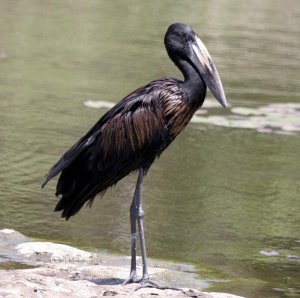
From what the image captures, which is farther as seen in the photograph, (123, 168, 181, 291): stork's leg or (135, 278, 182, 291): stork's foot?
(123, 168, 181, 291): stork's leg

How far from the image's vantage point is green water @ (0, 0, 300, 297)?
8.57 m

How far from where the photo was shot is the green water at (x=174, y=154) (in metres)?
8.57

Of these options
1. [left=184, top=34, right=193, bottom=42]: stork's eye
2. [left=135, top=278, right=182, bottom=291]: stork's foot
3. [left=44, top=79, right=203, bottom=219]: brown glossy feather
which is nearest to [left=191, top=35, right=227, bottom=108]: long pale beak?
[left=184, top=34, right=193, bottom=42]: stork's eye

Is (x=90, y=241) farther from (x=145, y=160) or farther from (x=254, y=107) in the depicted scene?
(x=254, y=107)

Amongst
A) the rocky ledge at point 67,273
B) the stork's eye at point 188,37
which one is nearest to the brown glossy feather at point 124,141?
the stork's eye at point 188,37

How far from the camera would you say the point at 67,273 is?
6.86 meters

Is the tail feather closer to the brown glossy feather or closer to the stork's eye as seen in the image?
the brown glossy feather

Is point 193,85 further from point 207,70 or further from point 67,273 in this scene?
point 67,273

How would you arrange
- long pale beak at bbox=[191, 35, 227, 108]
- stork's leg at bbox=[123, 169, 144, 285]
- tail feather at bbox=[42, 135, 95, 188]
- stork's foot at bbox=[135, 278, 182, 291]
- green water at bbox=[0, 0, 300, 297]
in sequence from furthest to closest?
green water at bbox=[0, 0, 300, 297] → long pale beak at bbox=[191, 35, 227, 108] → stork's leg at bbox=[123, 169, 144, 285] → tail feather at bbox=[42, 135, 95, 188] → stork's foot at bbox=[135, 278, 182, 291]

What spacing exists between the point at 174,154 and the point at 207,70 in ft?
17.5

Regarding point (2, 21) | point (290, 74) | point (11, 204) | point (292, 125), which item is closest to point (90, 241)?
point (11, 204)

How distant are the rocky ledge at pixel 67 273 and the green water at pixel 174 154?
502 mm

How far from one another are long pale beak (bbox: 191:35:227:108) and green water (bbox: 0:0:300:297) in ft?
4.86

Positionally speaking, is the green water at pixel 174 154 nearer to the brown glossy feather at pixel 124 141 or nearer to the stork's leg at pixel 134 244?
the stork's leg at pixel 134 244
